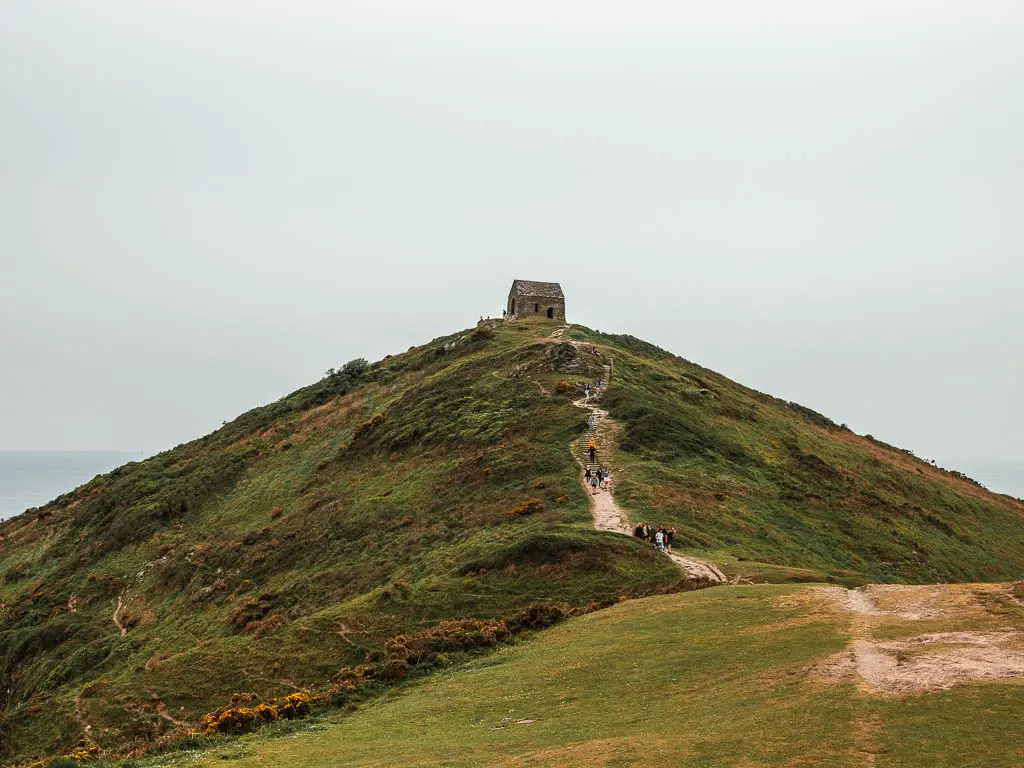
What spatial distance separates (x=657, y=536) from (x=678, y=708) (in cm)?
1861

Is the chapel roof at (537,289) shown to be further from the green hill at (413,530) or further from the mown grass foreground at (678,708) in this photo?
the mown grass foreground at (678,708)

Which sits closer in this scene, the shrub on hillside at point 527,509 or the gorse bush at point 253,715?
the gorse bush at point 253,715

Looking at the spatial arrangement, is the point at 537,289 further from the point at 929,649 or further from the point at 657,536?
the point at 929,649

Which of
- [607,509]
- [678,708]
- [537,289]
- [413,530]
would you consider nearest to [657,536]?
[607,509]

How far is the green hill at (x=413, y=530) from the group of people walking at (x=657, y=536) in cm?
95

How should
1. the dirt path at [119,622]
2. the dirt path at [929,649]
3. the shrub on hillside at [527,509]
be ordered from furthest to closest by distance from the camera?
1. the dirt path at [119,622]
2. the shrub on hillside at [527,509]
3. the dirt path at [929,649]

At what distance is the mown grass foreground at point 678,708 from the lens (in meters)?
13.1

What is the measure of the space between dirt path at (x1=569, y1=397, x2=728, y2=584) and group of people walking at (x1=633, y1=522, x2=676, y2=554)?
1.38 ft

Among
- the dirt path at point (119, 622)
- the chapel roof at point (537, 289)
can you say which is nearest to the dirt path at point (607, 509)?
the dirt path at point (119, 622)

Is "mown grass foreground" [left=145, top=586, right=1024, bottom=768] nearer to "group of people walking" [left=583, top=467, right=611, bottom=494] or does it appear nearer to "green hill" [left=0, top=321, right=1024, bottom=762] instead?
"green hill" [left=0, top=321, right=1024, bottom=762]

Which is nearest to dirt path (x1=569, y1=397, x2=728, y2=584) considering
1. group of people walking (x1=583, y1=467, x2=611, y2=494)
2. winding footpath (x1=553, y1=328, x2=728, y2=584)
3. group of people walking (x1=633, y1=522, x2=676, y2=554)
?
winding footpath (x1=553, y1=328, x2=728, y2=584)

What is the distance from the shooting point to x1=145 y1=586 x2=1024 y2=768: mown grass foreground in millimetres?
13055

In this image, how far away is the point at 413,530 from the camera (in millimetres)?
43531

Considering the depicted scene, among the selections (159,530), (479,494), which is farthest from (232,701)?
(159,530)
